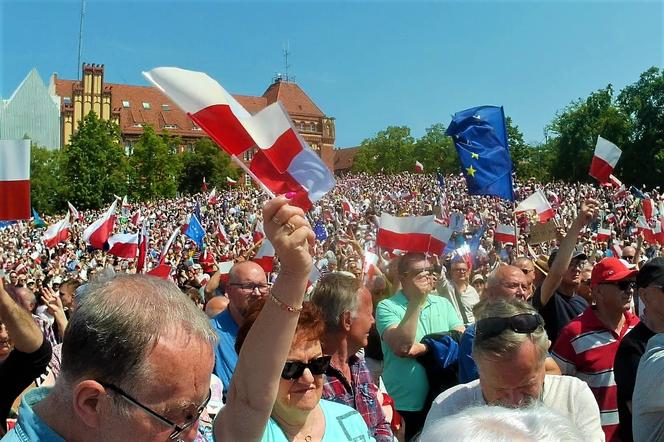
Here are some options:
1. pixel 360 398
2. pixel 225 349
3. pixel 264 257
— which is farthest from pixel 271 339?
pixel 264 257

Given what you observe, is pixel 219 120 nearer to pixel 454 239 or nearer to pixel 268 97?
pixel 454 239

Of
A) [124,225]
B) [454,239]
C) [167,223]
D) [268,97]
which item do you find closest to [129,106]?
[268,97]

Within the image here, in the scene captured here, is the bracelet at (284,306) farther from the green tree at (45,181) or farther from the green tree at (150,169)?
the green tree at (150,169)

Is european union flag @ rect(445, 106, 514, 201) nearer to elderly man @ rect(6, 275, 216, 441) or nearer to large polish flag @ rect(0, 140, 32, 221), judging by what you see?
large polish flag @ rect(0, 140, 32, 221)

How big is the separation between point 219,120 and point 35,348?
54.4 inches

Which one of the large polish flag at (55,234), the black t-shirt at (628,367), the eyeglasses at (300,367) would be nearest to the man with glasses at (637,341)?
the black t-shirt at (628,367)

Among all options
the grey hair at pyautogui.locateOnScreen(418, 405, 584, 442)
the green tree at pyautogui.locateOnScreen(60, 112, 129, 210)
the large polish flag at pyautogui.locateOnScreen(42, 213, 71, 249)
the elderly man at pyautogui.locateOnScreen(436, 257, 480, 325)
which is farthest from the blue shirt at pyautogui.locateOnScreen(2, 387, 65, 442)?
the green tree at pyautogui.locateOnScreen(60, 112, 129, 210)

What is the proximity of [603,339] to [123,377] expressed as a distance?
297cm

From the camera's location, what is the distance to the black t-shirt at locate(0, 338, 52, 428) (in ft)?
8.96

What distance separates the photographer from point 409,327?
3.65 meters

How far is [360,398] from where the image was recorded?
3.08 metres

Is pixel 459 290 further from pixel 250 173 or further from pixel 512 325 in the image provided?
pixel 250 173

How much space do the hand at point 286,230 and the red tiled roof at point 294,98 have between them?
103393 millimetres

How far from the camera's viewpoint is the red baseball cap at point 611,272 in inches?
154
